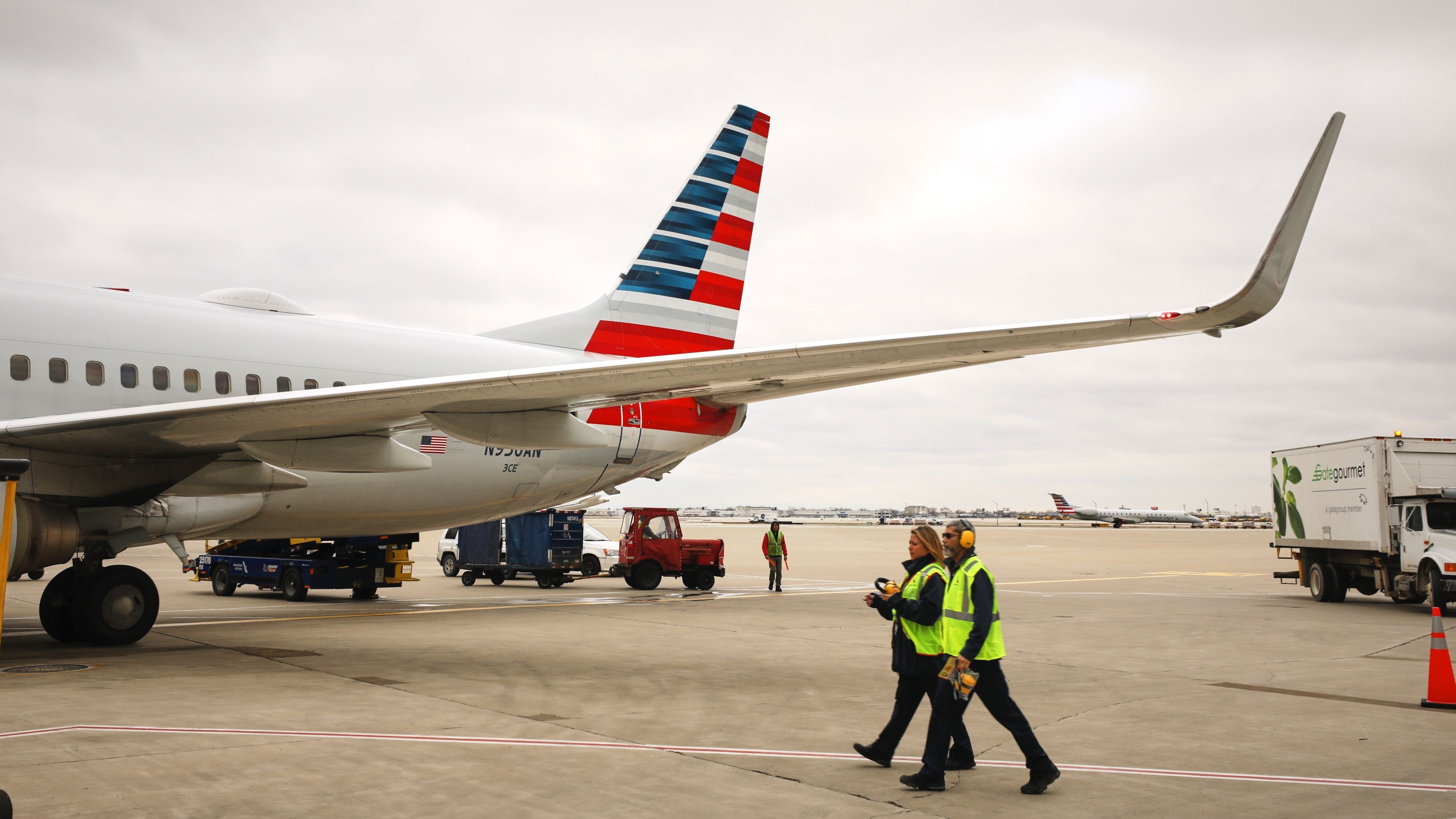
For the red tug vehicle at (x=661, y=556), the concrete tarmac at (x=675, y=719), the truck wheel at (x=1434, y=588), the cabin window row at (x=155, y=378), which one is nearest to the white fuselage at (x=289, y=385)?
the cabin window row at (x=155, y=378)

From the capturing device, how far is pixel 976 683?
6324 millimetres

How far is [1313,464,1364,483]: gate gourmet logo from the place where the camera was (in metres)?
21.0

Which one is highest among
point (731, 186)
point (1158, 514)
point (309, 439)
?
point (731, 186)

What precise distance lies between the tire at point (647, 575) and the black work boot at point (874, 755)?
62.4ft

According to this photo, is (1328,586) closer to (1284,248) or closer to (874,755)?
(1284,248)

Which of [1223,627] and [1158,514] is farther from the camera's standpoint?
[1158,514]

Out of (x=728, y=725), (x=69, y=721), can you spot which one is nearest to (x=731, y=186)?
(x=728, y=725)

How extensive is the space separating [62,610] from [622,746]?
358 inches

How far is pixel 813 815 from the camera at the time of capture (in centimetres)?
557

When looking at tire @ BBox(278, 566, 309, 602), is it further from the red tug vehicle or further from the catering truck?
the catering truck

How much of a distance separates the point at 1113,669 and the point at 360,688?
8180 mm

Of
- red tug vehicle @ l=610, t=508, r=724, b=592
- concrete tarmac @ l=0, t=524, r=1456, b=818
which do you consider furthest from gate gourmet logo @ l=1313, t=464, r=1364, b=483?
red tug vehicle @ l=610, t=508, r=724, b=592

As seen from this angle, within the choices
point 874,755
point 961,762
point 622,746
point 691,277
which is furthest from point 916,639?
point 691,277

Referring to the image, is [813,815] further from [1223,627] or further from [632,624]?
[1223,627]
